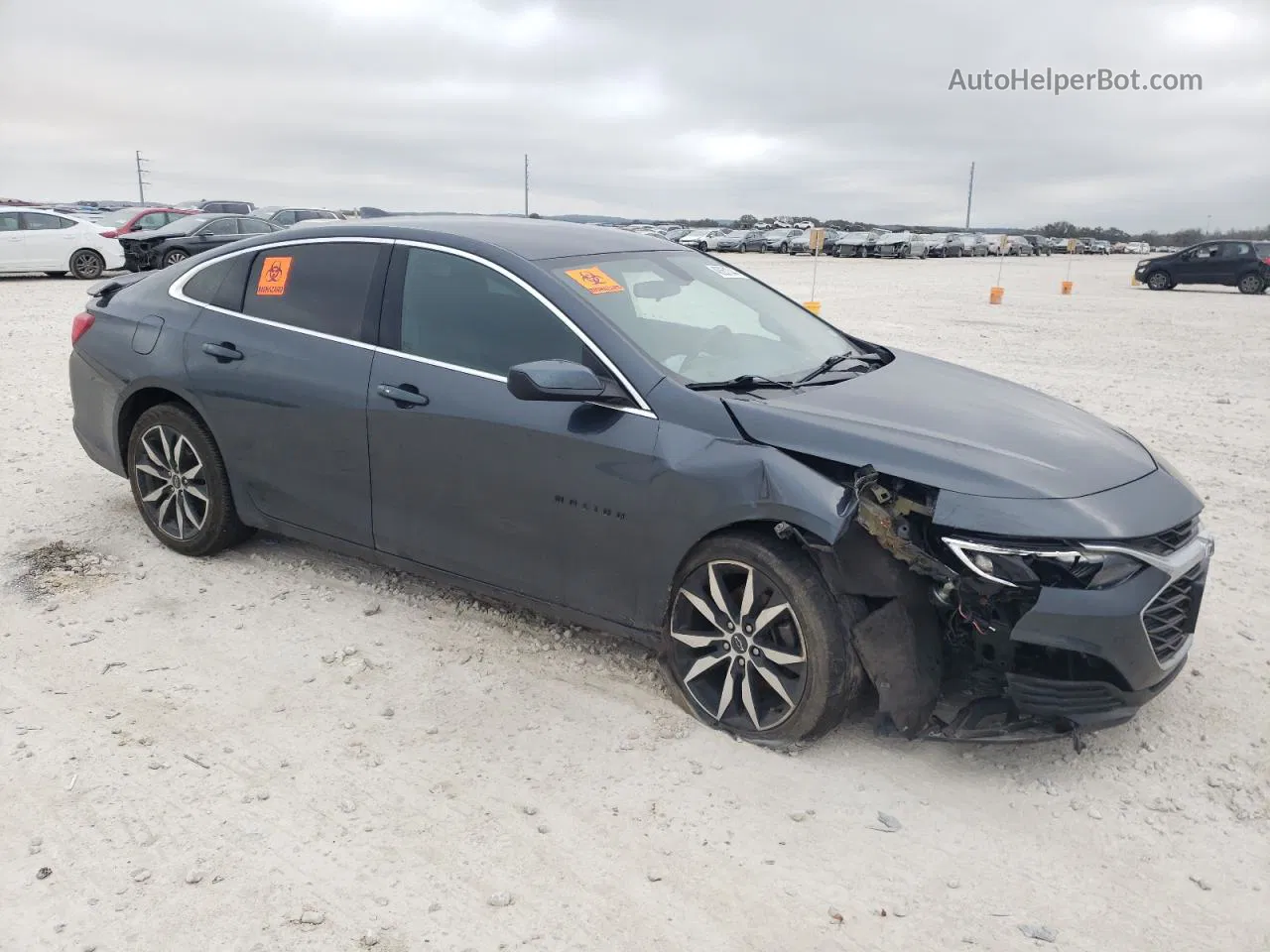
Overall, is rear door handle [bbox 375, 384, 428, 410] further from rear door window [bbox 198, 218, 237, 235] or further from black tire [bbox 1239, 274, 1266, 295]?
black tire [bbox 1239, 274, 1266, 295]

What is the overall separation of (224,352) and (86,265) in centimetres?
2014

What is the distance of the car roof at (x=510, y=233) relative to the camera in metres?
4.10

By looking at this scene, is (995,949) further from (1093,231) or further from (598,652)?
(1093,231)

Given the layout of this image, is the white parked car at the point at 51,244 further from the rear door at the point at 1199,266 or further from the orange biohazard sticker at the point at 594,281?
the rear door at the point at 1199,266

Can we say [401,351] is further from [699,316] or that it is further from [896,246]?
[896,246]

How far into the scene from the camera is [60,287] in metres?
19.4

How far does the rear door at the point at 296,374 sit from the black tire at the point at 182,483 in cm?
13

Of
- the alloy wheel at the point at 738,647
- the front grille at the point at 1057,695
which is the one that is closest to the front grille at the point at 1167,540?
the front grille at the point at 1057,695

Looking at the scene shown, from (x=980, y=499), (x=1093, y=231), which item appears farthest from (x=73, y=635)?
(x=1093, y=231)

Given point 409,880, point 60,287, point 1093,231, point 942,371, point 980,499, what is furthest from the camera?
point 1093,231

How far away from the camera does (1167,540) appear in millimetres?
3229

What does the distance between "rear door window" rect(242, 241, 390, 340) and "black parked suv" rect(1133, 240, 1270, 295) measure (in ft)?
99.0

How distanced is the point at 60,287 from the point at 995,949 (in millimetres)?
21434

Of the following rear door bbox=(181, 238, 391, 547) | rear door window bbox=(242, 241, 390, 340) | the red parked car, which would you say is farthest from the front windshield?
the red parked car
